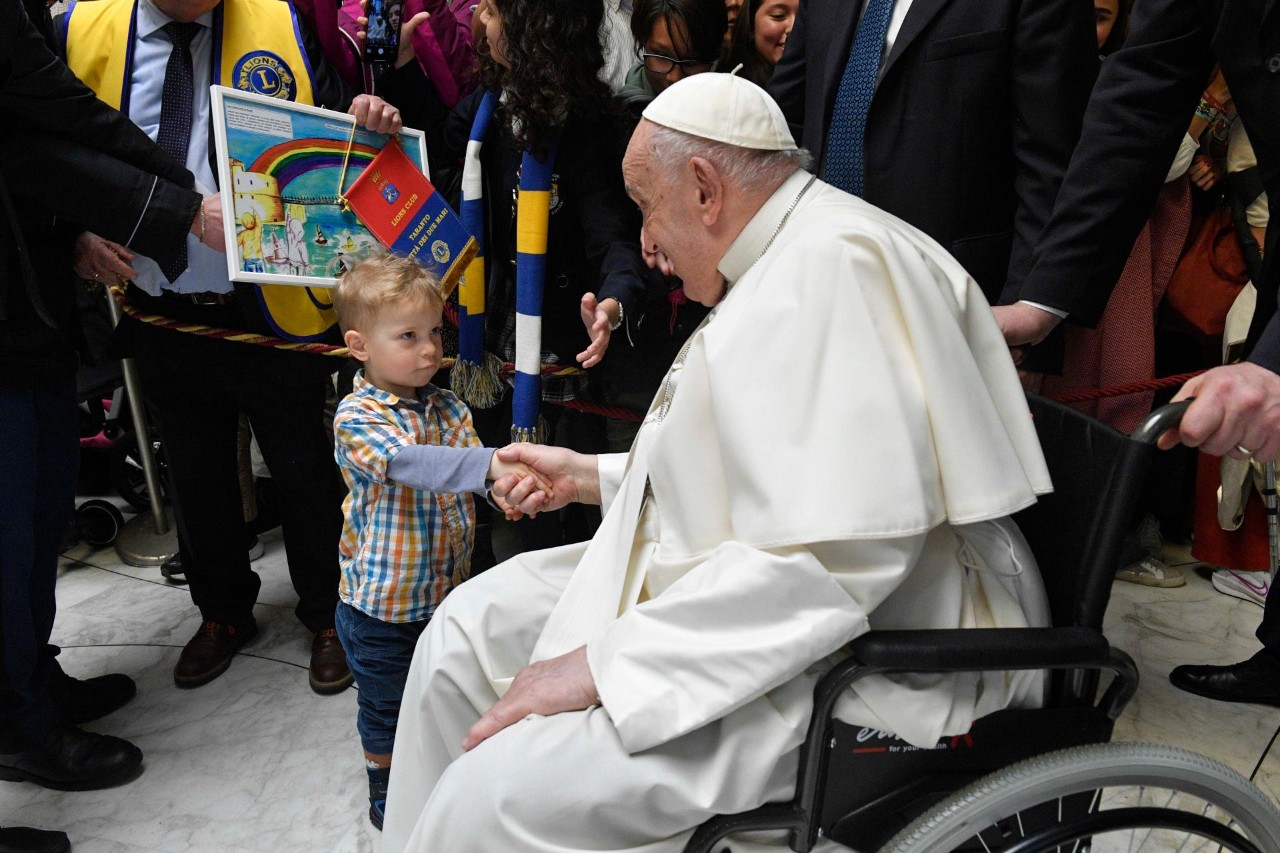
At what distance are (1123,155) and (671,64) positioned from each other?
1350 mm

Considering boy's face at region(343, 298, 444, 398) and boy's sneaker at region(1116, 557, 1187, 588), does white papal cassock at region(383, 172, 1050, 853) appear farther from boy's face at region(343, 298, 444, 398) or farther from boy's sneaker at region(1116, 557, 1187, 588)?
boy's sneaker at region(1116, 557, 1187, 588)

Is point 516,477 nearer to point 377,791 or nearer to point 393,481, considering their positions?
point 393,481

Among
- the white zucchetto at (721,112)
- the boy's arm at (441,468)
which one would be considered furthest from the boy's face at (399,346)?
the white zucchetto at (721,112)

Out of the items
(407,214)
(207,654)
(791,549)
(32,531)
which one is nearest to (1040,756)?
(791,549)

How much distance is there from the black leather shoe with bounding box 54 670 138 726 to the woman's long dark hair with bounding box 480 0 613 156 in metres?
2.10

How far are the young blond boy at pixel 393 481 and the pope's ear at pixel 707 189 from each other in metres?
0.73

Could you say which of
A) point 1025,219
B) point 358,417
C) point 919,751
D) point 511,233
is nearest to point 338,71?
point 511,233

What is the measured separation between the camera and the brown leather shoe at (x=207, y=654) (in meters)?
3.05

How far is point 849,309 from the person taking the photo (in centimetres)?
142

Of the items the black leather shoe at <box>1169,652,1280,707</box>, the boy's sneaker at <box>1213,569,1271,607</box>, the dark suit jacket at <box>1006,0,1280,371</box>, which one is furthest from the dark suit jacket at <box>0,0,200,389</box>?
the boy's sneaker at <box>1213,569,1271,607</box>

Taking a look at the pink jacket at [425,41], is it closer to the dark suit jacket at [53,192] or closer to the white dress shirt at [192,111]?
the white dress shirt at [192,111]

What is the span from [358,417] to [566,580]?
625mm

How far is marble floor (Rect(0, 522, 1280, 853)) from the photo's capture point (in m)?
2.44

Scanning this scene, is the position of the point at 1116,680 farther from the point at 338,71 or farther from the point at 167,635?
the point at 167,635
